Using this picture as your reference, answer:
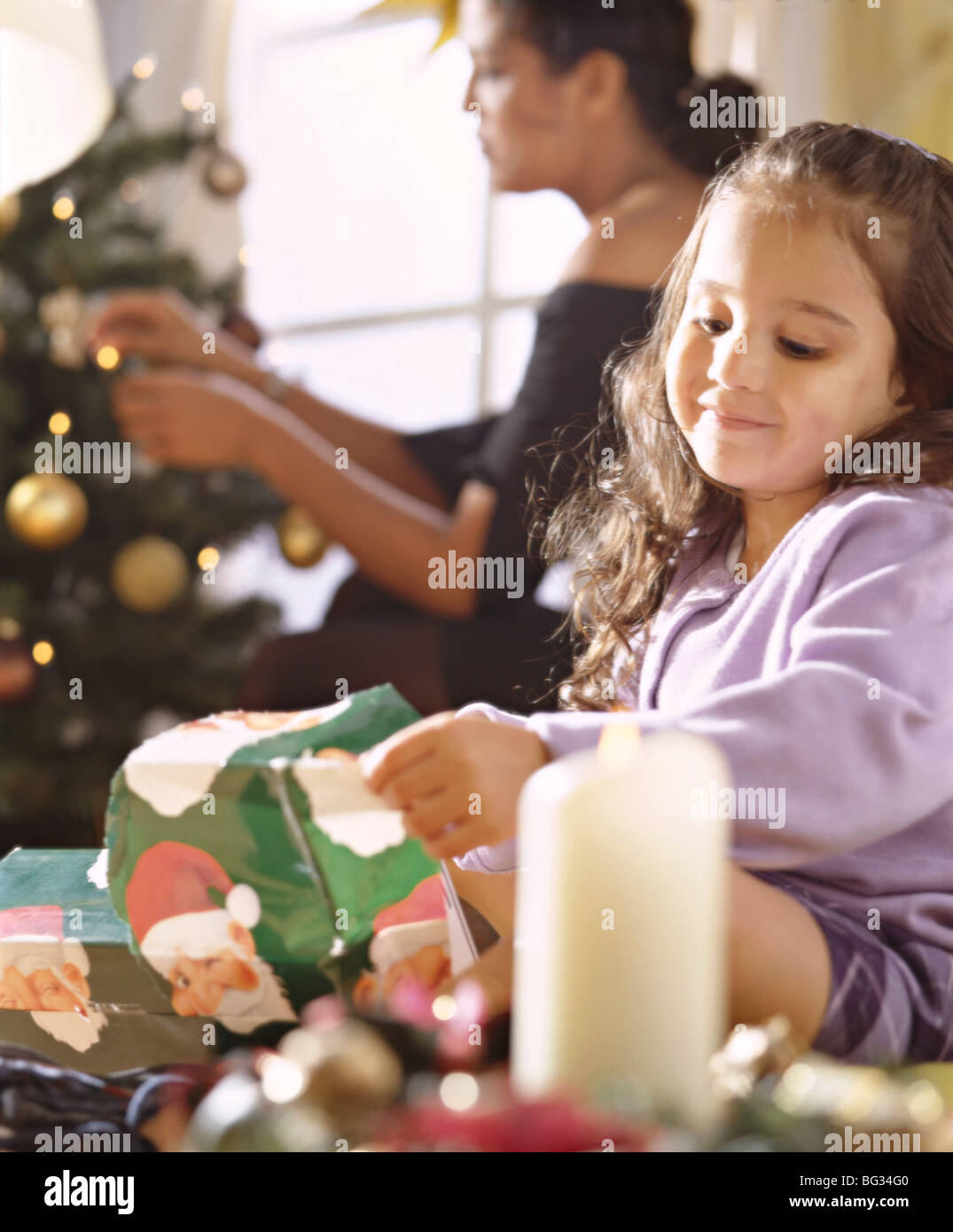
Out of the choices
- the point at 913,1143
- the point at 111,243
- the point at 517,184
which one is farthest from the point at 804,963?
the point at 111,243

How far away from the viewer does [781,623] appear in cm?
71

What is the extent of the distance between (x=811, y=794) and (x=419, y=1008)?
0.75 ft

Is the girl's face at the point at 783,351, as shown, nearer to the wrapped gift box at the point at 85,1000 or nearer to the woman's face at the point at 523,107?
the wrapped gift box at the point at 85,1000

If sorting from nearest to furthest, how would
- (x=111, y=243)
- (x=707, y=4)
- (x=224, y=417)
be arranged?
(x=707, y=4) → (x=224, y=417) → (x=111, y=243)

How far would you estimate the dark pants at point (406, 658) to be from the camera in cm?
154

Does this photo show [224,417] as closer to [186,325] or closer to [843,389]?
[186,325]

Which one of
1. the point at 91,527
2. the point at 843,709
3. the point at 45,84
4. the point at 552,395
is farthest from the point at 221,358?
the point at 843,709

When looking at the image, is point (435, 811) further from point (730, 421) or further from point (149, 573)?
point (149, 573)

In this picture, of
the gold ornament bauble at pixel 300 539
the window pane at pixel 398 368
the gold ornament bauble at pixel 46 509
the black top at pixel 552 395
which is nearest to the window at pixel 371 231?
the window pane at pixel 398 368

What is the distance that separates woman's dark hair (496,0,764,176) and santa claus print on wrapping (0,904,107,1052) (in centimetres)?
121

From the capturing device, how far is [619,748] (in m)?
0.36

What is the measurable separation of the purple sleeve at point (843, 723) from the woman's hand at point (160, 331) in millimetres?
1457

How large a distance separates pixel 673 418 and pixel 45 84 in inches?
37.8

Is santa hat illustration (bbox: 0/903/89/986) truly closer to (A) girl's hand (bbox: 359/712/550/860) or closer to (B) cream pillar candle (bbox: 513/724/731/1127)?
(A) girl's hand (bbox: 359/712/550/860)
